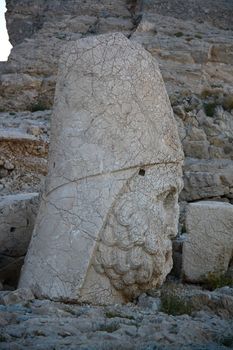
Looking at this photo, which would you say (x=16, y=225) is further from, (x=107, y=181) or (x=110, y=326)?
(x=110, y=326)

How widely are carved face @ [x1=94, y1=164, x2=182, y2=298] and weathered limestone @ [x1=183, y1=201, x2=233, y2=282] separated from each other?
937 millimetres

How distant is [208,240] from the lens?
550 centimetres

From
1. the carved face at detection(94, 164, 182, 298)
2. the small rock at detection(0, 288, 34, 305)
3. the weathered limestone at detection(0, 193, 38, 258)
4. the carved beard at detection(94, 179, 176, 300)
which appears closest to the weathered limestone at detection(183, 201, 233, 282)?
the carved face at detection(94, 164, 182, 298)

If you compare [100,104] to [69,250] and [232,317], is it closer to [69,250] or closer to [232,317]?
[69,250]

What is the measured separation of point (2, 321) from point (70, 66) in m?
2.21

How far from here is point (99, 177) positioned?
4.19 meters

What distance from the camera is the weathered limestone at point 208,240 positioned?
17.7 ft

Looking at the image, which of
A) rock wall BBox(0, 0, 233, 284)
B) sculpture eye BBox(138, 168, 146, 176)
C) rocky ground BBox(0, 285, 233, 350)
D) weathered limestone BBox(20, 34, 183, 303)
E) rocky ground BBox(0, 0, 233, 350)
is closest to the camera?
rocky ground BBox(0, 285, 233, 350)

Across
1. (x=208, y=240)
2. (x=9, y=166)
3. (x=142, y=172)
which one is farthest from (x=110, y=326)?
(x=9, y=166)

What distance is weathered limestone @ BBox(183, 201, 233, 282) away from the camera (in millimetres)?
5406

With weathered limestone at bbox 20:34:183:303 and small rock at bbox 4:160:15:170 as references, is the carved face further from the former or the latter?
small rock at bbox 4:160:15:170

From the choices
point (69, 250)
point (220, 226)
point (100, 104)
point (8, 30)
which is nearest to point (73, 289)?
point (69, 250)

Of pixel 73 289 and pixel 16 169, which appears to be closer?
pixel 73 289

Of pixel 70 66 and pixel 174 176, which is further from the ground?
pixel 70 66
